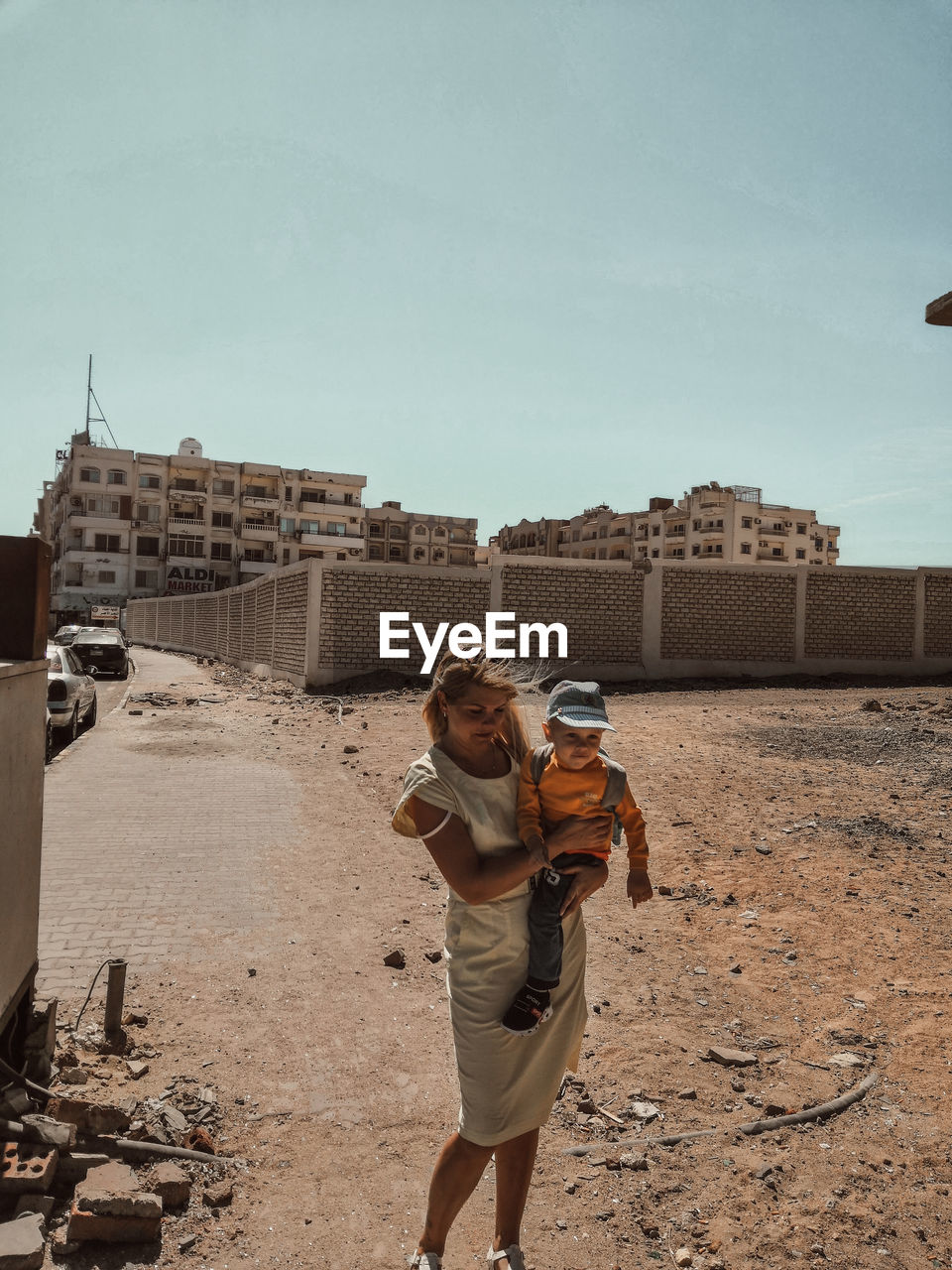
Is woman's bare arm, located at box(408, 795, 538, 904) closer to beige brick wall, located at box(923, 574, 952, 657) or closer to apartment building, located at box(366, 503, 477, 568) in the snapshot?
beige brick wall, located at box(923, 574, 952, 657)

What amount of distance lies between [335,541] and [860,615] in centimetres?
5787

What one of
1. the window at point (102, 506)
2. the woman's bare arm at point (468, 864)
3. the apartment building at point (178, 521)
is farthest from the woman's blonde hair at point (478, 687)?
the window at point (102, 506)

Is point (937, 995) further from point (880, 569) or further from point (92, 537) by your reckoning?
point (92, 537)

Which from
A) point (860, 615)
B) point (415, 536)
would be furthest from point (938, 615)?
point (415, 536)

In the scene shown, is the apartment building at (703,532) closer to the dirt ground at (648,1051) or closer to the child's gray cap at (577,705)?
the dirt ground at (648,1051)

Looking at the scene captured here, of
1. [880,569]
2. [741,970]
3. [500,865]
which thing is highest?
[880,569]

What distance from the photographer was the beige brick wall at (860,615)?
22031 millimetres

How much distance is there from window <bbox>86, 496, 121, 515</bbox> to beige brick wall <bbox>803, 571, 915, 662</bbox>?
5849 cm

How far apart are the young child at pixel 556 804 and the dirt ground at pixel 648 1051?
1098 millimetres

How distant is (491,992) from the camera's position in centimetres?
225

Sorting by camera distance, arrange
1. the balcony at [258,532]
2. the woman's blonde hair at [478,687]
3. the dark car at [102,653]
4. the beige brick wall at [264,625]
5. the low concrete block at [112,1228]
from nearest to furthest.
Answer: the woman's blonde hair at [478,687], the low concrete block at [112,1228], the beige brick wall at [264,625], the dark car at [102,653], the balcony at [258,532]

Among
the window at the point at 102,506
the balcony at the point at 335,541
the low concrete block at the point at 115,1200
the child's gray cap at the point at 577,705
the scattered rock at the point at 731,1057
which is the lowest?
the scattered rock at the point at 731,1057

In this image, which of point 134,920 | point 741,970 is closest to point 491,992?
point 741,970

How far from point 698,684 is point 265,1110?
698 inches
